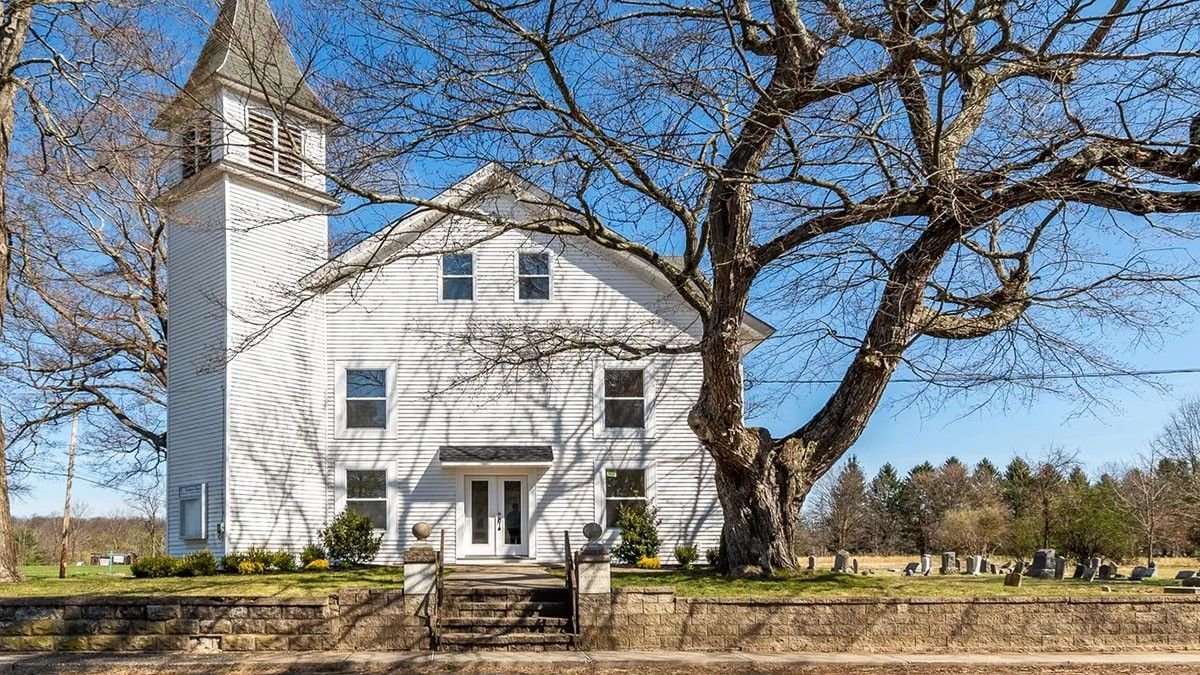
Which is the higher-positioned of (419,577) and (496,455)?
(496,455)

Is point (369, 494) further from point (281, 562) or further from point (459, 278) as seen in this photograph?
point (459, 278)

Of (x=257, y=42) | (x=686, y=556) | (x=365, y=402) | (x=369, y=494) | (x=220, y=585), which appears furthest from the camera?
(x=365, y=402)

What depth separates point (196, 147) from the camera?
51.7 ft

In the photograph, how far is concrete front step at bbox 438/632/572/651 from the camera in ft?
39.9

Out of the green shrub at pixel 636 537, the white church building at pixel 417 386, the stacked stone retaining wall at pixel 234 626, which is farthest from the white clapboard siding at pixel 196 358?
the green shrub at pixel 636 537

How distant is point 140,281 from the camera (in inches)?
966

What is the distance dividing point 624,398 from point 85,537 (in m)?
44.4

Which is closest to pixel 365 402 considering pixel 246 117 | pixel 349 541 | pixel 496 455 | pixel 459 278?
pixel 349 541

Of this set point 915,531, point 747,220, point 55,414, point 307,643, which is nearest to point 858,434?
point 747,220

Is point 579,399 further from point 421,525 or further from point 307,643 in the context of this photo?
point 307,643

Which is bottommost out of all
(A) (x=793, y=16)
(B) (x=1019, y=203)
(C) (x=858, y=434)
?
(C) (x=858, y=434)

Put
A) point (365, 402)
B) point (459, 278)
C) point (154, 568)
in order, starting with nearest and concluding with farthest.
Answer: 1. point (154, 568)
2. point (365, 402)
3. point (459, 278)

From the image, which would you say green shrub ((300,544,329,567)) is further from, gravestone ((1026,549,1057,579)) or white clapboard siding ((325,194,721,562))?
gravestone ((1026,549,1057,579))

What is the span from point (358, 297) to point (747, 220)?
969cm
